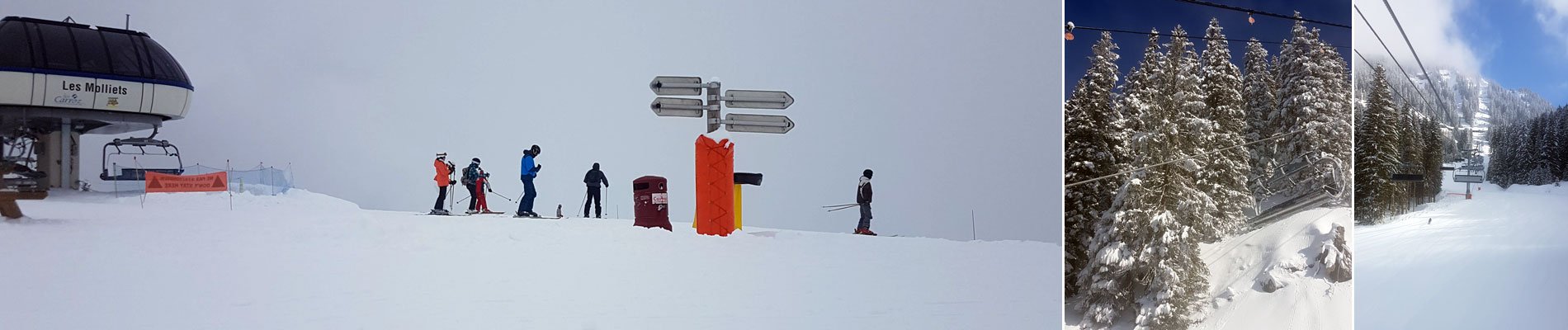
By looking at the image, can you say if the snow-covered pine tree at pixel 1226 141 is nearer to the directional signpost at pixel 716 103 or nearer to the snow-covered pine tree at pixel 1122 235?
the snow-covered pine tree at pixel 1122 235

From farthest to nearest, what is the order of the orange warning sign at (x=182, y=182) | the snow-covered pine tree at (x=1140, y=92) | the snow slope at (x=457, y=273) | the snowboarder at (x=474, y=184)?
the snowboarder at (x=474, y=184) → the orange warning sign at (x=182, y=182) → the snow-covered pine tree at (x=1140, y=92) → the snow slope at (x=457, y=273)

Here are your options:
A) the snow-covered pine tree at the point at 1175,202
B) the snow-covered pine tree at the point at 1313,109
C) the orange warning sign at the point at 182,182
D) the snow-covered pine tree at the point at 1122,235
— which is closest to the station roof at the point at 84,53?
the orange warning sign at the point at 182,182

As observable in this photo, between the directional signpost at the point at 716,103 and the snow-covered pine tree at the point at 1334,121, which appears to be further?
the directional signpost at the point at 716,103

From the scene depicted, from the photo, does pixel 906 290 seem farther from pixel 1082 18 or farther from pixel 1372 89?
pixel 1372 89

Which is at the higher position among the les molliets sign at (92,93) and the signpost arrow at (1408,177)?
the les molliets sign at (92,93)

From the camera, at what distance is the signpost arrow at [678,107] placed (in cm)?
497

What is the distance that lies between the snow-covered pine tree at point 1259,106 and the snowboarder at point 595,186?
148 inches

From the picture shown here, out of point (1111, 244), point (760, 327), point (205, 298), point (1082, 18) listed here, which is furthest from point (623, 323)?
point (1082, 18)

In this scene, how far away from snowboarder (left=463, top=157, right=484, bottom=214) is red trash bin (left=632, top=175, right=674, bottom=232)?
1137 millimetres

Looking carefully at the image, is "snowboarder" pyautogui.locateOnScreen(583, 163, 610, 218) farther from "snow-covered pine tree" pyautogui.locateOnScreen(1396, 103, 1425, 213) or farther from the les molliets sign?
"snow-covered pine tree" pyautogui.locateOnScreen(1396, 103, 1425, 213)

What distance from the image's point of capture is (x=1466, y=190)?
4102 millimetres

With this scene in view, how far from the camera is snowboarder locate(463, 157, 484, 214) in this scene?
548 cm

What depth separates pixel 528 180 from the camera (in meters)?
5.52

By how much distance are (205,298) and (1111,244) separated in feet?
13.9
